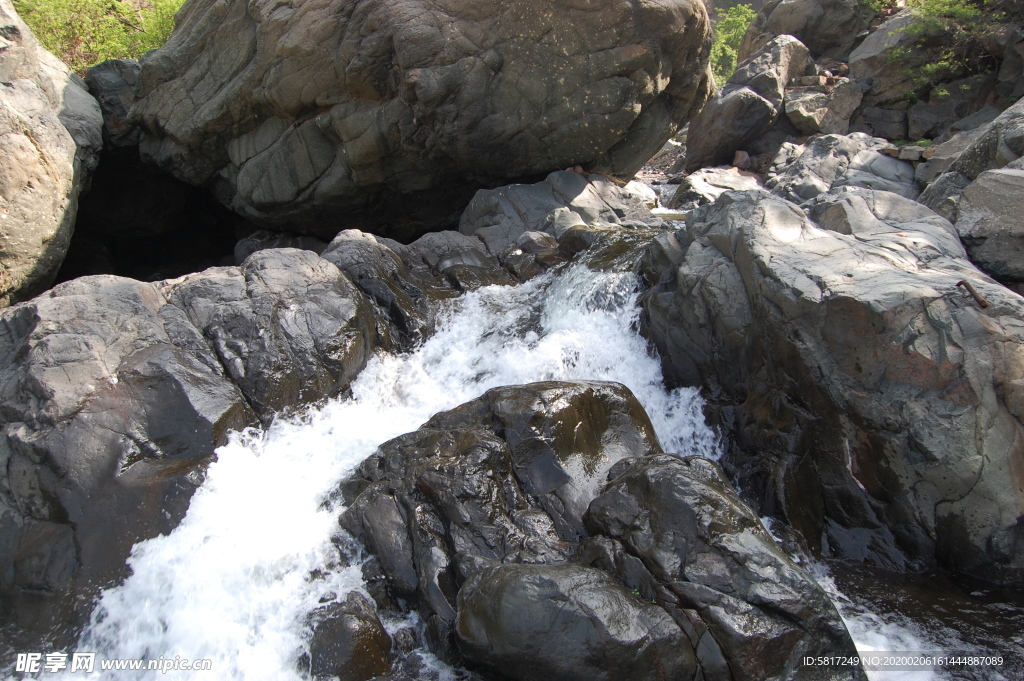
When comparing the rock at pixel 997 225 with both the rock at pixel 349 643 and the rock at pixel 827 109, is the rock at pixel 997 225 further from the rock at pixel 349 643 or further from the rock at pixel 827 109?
the rock at pixel 827 109

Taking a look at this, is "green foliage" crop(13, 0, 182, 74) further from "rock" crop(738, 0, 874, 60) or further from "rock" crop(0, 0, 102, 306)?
"rock" crop(738, 0, 874, 60)

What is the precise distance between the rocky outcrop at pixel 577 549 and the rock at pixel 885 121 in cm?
1548

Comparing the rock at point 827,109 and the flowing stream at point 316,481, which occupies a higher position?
the rock at point 827,109

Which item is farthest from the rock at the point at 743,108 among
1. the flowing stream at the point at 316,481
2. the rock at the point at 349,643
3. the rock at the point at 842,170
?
the rock at the point at 349,643

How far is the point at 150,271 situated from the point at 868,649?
14.0m

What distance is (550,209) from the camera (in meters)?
10.5

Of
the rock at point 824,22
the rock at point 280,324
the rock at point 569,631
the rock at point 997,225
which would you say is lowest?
the rock at point 280,324

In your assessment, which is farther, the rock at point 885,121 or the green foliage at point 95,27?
the rock at point 885,121

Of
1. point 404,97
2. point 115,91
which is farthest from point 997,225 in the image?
point 115,91

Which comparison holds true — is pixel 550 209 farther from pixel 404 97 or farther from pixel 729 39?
pixel 729 39

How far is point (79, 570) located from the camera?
14.4ft

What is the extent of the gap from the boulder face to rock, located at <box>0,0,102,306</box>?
2.60 m

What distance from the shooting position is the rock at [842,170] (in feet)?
34.0

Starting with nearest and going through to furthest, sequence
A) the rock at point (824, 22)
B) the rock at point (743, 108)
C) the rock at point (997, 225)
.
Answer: the rock at point (997, 225) → the rock at point (743, 108) → the rock at point (824, 22)
